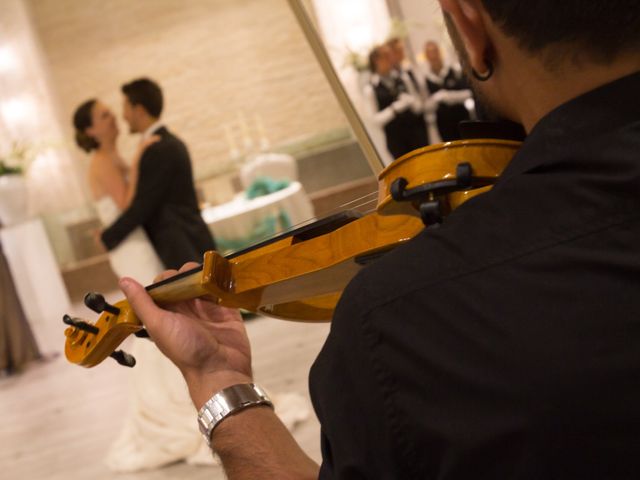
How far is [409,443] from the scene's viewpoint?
53 centimetres

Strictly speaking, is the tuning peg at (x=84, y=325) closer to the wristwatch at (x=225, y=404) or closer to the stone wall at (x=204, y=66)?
the wristwatch at (x=225, y=404)

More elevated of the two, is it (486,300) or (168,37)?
(168,37)

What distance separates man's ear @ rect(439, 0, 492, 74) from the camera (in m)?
0.62

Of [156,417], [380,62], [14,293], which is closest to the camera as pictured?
[156,417]

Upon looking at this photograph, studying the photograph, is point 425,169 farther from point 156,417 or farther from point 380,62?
point 380,62

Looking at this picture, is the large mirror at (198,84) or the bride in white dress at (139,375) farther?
the large mirror at (198,84)

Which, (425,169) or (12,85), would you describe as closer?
(425,169)

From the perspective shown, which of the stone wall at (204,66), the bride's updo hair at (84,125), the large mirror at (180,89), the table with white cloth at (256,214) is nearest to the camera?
the bride's updo hair at (84,125)

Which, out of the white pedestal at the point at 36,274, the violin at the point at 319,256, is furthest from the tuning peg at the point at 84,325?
the white pedestal at the point at 36,274

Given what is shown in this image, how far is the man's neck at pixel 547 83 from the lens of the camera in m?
0.59

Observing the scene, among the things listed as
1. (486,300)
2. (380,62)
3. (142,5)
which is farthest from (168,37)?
(486,300)

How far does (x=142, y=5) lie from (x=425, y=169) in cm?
878

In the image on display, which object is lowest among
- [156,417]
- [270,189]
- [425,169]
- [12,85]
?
[156,417]

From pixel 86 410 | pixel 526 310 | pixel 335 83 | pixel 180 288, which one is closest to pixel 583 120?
Answer: pixel 526 310
